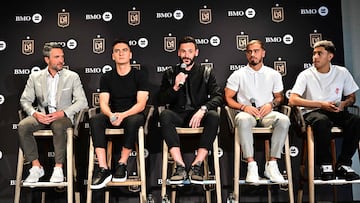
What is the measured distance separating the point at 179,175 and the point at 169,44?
159cm

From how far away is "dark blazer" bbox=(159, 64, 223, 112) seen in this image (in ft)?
12.9

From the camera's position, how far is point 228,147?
14.7ft

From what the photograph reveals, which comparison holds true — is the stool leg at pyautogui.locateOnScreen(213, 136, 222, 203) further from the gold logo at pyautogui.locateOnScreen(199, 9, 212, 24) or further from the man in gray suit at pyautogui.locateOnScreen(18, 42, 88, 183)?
the gold logo at pyautogui.locateOnScreen(199, 9, 212, 24)

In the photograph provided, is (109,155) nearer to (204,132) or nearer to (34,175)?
(34,175)

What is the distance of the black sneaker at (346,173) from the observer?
3.61m

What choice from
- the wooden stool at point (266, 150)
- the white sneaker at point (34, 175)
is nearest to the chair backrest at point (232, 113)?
the wooden stool at point (266, 150)

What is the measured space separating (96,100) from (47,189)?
38.1 inches

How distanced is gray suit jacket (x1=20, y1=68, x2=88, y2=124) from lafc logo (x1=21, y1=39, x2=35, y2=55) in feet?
1.62

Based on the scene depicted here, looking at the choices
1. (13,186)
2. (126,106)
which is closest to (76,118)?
(126,106)

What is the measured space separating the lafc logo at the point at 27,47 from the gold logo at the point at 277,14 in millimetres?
2443

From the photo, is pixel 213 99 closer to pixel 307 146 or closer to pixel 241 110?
pixel 241 110

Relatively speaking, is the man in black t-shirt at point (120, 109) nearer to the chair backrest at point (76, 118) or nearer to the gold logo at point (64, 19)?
the chair backrest at point (76, 118)

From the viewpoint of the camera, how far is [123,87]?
13.2 feet

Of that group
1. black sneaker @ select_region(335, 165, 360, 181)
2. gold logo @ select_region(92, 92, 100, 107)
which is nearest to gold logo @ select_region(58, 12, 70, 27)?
gold logo @ select_region(92, 92, 100, 107)
